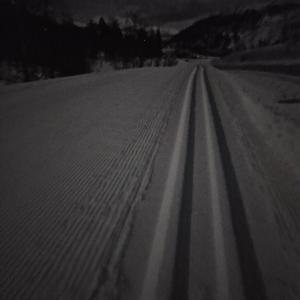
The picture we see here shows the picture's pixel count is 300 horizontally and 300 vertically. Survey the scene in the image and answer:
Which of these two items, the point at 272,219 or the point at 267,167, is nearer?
the point at 272,219

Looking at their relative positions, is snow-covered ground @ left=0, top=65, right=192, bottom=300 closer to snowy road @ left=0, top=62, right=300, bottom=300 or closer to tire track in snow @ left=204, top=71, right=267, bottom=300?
snowy road @ left=0, top=62, right=300, bottom=300

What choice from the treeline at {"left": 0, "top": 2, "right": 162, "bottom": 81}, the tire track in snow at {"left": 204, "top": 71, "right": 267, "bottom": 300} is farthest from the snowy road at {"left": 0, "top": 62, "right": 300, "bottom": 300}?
the treeline at {"left": 0, "top": 2, "right": 162, "bottom": 81}

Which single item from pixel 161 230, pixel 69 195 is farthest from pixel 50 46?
pixel 161 230

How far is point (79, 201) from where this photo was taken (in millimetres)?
3586

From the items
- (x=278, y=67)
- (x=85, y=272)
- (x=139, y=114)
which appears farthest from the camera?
(x=278, y=67)

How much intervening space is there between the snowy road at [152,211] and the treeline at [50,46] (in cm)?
2286

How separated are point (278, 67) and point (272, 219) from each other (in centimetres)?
2445

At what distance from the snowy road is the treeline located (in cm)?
2286

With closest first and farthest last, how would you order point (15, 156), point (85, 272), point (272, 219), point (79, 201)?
point (85, 272) < point (272, 219) < point (79, 201) < point (15, 156)

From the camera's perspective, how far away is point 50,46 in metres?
35.1

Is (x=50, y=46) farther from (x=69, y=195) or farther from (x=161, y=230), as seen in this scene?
(x=161, y=230)

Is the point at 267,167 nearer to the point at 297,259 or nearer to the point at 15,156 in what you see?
the point at 297,259

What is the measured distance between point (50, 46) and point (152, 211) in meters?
40.6

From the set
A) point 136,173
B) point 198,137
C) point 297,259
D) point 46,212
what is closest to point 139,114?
point 198,137
